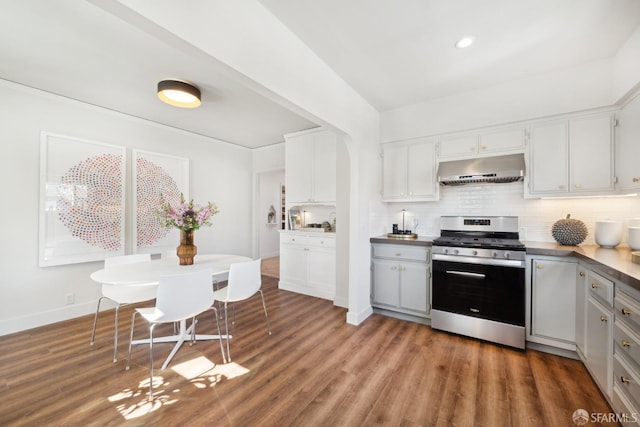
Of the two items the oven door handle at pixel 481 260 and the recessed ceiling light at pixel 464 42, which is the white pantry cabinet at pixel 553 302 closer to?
the oven door handle at pixel 481 260

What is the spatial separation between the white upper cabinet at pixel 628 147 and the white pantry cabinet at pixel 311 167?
2860 mm

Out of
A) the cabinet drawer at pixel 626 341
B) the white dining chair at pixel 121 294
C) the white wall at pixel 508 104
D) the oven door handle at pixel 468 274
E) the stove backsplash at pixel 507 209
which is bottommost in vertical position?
the white dining chair at pixel 121 294

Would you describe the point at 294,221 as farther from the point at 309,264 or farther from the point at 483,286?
the point at 483,286

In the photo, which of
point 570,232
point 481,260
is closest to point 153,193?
point 481,260

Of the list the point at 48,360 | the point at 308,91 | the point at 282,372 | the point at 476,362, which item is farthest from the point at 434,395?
the point at 48,360

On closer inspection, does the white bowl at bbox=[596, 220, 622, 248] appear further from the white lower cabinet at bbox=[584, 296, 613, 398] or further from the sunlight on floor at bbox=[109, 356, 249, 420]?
the sunlight on floor at bbox=[109, 356, 249, 420]

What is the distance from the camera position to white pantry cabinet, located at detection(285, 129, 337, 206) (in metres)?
3.85

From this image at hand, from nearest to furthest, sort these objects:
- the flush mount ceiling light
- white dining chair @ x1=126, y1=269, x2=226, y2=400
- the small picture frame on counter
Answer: white dining chair @ x1=126, y1=269, x2=226, y2=400 → the flush mount ceiling light → the small picture frame on counter

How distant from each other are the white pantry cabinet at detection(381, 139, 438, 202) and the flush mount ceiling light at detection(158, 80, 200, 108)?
2381 mm

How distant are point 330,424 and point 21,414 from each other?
1971 millimetres

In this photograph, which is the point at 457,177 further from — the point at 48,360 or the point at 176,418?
→ the point at 48,360

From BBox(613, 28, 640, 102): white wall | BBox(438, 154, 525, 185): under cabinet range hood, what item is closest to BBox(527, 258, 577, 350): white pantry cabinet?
BBox(438, 154, 525, 185): under cabinet range hood

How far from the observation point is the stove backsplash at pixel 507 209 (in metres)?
2.52

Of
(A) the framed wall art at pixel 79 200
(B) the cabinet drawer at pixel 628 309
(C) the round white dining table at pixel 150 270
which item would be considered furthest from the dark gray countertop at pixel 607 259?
(A) the framed wall art at pixel 79 200
